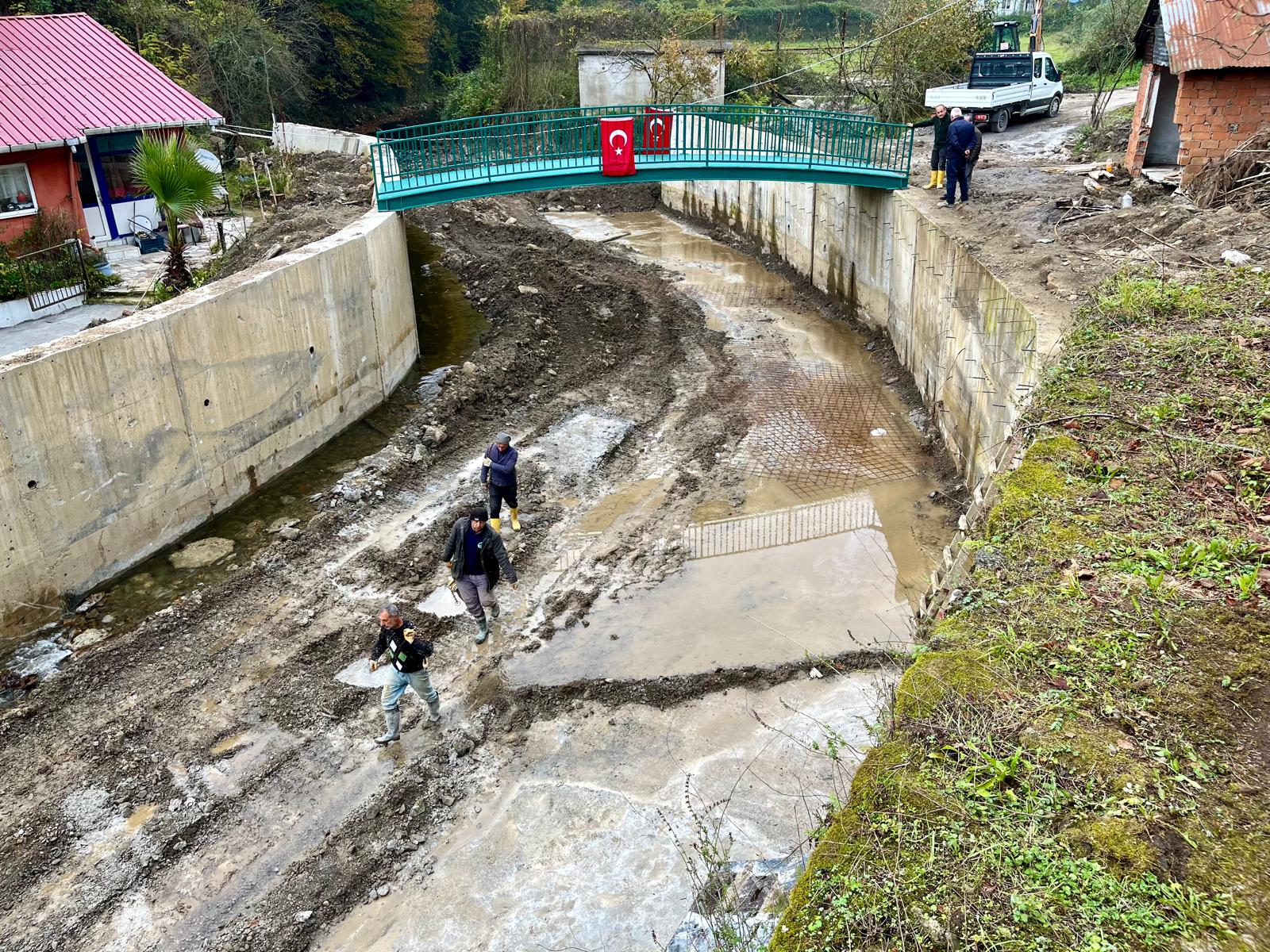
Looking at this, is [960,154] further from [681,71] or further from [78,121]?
[78,121]

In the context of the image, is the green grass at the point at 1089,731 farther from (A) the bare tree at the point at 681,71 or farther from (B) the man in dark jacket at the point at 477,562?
(A) the bare tree at the point at 681,71

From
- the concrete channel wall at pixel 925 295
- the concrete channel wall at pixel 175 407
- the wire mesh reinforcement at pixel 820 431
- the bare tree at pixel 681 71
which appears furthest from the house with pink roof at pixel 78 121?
the bare tree at pixel 681 71

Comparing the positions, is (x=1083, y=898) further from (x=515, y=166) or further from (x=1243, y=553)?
(x=515, y=166)

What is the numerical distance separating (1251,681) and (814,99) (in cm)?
2883

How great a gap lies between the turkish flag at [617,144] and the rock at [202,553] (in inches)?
391

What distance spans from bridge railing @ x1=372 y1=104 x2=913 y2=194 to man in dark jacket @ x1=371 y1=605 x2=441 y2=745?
10.8 meters

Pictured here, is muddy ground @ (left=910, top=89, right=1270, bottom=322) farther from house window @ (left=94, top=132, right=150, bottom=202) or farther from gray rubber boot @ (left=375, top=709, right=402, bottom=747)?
house window @ (left=94, top=132, right=150, bottom=202)

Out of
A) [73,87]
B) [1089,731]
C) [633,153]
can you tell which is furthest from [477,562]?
[73,87]

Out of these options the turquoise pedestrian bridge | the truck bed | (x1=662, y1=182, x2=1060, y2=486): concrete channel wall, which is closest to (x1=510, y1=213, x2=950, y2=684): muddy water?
(x1=662, y1=182, x2=1060, y2=486): concrete channel wall

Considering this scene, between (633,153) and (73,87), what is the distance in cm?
1232

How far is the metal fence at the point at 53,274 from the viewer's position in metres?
15.0

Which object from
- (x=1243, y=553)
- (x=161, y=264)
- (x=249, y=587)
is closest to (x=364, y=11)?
(x=161, y=264)

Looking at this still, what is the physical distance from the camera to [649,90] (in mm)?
34000

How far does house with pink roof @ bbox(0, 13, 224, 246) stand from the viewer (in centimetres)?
1764
